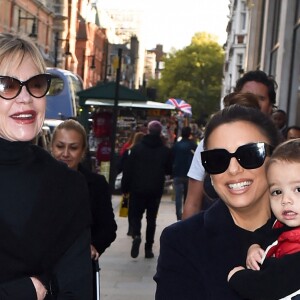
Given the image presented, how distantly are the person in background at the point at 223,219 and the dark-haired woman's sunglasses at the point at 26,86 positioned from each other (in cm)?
69

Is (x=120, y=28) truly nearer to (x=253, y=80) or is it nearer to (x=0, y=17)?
(x=0, y=17)

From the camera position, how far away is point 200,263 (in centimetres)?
283

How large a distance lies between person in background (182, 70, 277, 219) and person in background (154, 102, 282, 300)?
2.45m

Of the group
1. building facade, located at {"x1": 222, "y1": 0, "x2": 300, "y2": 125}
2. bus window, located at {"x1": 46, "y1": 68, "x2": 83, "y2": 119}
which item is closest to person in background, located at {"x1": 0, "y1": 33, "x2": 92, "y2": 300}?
building facade, located at {"x1": 222, "y1": 0, "x2": 300, "y2": 125}

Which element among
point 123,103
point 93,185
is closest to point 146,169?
point 93,185

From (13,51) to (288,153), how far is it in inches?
45.0

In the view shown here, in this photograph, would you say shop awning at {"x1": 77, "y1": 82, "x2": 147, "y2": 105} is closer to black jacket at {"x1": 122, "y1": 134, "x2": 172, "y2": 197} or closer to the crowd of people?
black jacket at {"x1": 122, "y1": 134, "x2": 172, "y2": 197}

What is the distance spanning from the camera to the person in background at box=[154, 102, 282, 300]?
283 cm

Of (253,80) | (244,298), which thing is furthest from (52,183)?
(253,80)

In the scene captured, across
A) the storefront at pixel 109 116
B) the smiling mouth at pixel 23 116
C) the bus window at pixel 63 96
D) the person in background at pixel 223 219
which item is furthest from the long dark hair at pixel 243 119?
the bus window at pixel 63 96

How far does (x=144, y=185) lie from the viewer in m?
11.5

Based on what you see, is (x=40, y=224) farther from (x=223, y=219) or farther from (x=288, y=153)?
(x=288, y=153)

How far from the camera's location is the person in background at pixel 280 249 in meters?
2.58

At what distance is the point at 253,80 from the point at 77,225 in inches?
136
